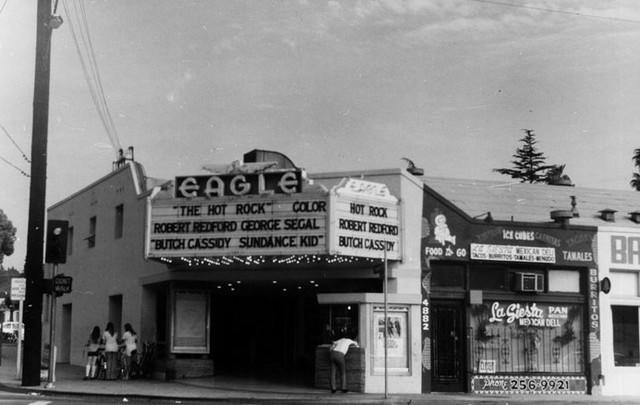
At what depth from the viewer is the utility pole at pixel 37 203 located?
20.9m

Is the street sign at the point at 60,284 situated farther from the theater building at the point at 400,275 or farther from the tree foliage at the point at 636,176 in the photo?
the tree foliage at the point at 636,176

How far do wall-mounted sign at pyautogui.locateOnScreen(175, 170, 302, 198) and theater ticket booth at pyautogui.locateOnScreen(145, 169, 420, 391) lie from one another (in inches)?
0.9

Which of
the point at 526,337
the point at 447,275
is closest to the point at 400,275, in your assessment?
the point at 447,275

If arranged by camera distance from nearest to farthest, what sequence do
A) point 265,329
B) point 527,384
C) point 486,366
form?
point 486,366, point 527,384, point 265,329

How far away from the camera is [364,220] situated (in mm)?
21359

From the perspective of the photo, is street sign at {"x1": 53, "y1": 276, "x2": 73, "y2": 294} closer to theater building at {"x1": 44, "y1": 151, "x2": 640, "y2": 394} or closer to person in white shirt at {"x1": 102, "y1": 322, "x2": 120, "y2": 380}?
theater building at {"x1": 44, "y1": 151, "x2": 640, "y2": 394}

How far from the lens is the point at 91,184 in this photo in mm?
32281

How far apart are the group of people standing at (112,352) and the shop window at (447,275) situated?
28.1 ft

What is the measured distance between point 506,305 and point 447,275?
184 cm

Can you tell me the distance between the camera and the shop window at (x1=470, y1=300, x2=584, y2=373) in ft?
75.2

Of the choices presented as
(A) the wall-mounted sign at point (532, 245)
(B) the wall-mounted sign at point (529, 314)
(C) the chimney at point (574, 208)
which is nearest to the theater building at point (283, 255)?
(A) the wall-mounted sign at point (532, 245)

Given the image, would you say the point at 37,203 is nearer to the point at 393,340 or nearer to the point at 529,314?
the point at 393,340

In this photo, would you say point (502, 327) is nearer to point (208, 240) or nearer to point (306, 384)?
point (306, 384)

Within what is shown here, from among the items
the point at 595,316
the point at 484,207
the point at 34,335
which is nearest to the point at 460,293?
the point at 595,316
